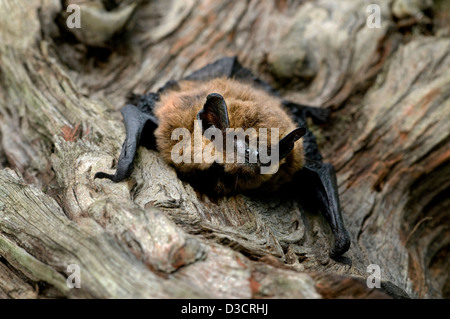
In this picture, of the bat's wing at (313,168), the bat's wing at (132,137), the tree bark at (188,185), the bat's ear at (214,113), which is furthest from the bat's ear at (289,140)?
the bat's wing at (132,137)

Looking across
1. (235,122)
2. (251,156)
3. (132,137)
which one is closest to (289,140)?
(251,156)

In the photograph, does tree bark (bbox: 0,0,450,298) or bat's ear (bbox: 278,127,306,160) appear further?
bat's ear (bbox: 278,127,306,160)

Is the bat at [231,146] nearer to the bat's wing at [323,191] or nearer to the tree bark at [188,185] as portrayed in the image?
the bat's wing at [323,191]

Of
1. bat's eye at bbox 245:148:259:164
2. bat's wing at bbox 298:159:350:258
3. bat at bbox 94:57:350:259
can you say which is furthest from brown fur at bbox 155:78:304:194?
bat's wing at bbox 298:159:350:258

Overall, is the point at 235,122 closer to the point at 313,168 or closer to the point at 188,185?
the point at 188,185

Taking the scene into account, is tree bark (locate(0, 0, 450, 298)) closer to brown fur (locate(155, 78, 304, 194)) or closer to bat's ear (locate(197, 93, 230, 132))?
brown fur (locate(155, 78, 304, 194))

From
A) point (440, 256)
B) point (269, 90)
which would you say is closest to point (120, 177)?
point (269, 90)

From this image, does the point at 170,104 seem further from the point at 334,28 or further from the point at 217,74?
the point at 334,28
